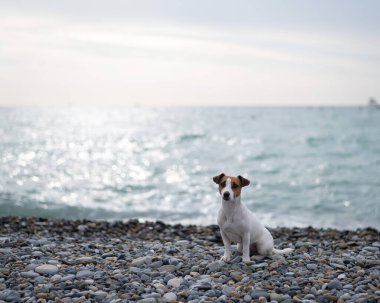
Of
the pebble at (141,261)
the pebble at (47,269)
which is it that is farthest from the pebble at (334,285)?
the pebble at (47,269)

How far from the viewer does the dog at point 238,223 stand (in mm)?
7109

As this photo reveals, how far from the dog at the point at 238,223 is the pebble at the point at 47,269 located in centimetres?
223

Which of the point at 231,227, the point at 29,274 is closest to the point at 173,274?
the point at 231,227

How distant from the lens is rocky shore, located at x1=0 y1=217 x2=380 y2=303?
620cm

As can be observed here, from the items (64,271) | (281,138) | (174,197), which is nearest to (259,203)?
(174,197)

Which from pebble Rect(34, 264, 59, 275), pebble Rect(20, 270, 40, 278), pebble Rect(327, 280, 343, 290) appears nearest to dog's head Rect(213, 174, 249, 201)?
pebble Rect(327, 280, 343, 290)

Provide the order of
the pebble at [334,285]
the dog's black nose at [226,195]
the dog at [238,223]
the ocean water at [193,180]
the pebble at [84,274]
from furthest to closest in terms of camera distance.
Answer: the ocean water at [193,180]
the dog at [238,223]
the dog's black nose at [226,195]
the pebble at [84,274]
the pebble at [334,285]

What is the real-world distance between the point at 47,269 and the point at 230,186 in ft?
8.41

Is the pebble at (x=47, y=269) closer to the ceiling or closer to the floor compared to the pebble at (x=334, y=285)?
closer to the floor

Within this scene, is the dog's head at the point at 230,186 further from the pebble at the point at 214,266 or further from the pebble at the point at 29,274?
the pebble at the point at 29,274

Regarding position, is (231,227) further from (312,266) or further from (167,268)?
(312,266)

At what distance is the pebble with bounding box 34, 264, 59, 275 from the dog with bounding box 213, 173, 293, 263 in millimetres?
2230

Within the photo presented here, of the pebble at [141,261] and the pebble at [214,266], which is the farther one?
the pebble at [141,261]

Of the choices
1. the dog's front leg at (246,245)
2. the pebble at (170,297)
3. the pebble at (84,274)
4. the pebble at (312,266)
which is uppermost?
the dog's front leg at (246,245)
